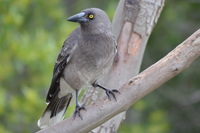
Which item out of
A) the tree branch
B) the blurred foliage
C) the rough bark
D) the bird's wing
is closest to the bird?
the bird's wing

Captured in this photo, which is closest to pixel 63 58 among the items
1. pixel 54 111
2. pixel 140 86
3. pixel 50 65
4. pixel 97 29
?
pixel 97 29

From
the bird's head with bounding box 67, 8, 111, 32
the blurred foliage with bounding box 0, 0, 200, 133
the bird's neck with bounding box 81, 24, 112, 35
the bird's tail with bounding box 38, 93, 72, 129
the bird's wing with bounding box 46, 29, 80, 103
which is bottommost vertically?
the blurred foliage with bounding box 0, 0, 200, 133

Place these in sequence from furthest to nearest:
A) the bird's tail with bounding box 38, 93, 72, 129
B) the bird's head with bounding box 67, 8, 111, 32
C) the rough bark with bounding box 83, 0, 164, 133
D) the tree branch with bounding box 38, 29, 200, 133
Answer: the bird's tail with bounding box 38, 93, 72, 129
the rough bark with bounding box 83, 0, 164, 133
the bird's head with bounding box 67, 8, 111, 32
the tree branch with bounding box 38, 29, 200, 133

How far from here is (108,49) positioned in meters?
6.57

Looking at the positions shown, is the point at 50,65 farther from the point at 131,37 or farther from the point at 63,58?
the point at 131,37

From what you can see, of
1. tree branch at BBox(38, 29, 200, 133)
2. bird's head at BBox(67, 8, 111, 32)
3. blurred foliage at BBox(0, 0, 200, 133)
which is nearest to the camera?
tree branch at BBox(38, 29, 200, 133)

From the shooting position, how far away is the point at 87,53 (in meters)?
6.61

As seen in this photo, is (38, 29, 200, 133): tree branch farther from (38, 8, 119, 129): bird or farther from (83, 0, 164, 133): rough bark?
(83, 0, 164, 133): rough bark

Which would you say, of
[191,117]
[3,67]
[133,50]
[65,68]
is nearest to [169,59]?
[133,50]

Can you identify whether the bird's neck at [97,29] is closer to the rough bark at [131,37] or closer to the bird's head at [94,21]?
the bird's head at [94,21]

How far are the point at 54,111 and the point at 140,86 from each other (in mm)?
1608

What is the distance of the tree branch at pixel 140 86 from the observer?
18.9 feet

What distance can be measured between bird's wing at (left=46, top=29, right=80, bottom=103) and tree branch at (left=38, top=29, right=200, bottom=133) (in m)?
1.05

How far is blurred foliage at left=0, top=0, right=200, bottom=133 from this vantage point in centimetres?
→ 923
